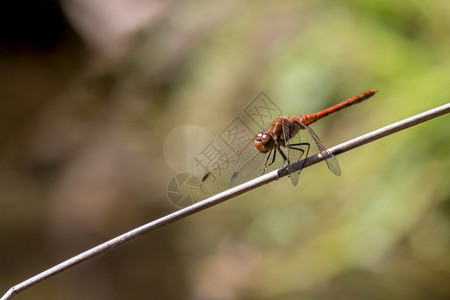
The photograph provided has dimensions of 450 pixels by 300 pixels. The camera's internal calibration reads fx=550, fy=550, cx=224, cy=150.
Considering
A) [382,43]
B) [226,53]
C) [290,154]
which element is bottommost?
[290,154]

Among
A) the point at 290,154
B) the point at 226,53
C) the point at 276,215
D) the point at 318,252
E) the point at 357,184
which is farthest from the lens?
the point at 226,53

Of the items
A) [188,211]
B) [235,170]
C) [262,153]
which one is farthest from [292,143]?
[188,211]

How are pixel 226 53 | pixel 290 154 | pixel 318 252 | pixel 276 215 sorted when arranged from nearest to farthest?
1. pixel 290 154
2. pixel 318 252
3. pixel 276 215
4. pixel 226 53

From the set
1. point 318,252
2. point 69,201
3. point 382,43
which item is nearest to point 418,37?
point 382,43

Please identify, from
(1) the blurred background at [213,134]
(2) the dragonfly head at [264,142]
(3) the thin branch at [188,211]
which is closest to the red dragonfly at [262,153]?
(2) the dragonfly head at [264,142]

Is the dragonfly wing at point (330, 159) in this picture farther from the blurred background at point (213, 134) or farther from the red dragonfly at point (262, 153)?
the blurred background at point (213, 134)

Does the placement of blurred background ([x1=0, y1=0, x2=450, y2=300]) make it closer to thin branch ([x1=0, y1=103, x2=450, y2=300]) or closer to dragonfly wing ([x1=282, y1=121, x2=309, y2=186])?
dragonfly wing ([x1=282, y1=121, x2=309, y2=186])

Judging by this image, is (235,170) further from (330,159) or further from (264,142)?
(330,159)

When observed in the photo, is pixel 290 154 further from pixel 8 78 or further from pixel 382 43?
pixel 8 78

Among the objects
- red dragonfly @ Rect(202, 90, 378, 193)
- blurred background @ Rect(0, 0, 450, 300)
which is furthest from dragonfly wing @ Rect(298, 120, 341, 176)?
blurred background @ Rect(0, 0, 450, 300)
